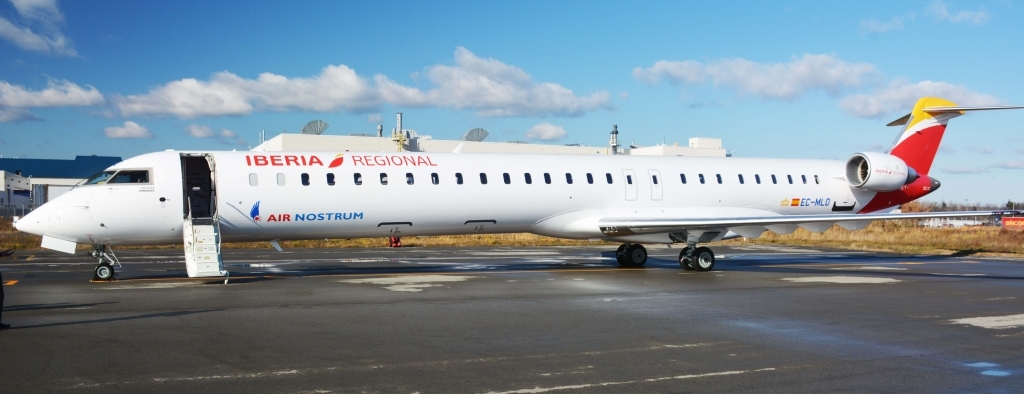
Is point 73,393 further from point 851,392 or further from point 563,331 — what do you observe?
point 851,392

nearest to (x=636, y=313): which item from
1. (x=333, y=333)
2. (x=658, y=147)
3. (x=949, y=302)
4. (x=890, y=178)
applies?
(x=333, y=333)

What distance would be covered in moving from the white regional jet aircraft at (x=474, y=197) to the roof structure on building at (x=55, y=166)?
76.2 m

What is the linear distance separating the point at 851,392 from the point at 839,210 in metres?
18.7

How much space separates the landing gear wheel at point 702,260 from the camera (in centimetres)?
1991

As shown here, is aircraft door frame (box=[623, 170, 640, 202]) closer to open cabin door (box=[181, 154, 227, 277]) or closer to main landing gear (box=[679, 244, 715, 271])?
main landing gear (box=[679, 244, 715, 271])

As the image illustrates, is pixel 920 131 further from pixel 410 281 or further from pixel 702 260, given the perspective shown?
pixel 410 281

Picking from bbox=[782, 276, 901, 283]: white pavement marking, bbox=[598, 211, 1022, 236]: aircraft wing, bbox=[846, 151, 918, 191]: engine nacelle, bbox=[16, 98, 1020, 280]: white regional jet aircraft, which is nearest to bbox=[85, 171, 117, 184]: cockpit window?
bbox=[16, 98, 1020, 280]: white regional jet aircraft

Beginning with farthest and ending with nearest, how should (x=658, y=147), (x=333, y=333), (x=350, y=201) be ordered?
(x=658, y=147), (x=350, y=201), (x=333, y=333)

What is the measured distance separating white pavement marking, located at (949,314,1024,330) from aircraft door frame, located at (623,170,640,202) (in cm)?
1014

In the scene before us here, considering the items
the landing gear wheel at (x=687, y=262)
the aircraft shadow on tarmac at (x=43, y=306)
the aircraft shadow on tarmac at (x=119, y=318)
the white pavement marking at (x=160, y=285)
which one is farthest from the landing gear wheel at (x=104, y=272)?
the landing gear wheel at (x=687, y=262)

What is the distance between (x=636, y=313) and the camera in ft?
38.8

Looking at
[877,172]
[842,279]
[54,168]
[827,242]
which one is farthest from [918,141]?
[54,168]

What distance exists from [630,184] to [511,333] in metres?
11.7

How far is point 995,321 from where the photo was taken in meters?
11.4
